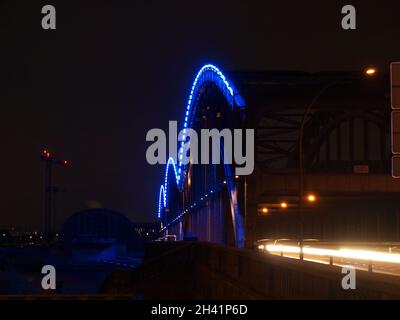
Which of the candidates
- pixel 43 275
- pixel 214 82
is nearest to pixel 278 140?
pixel 214 82

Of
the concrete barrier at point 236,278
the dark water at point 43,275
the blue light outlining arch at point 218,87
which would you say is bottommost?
the dark water at point 43,275

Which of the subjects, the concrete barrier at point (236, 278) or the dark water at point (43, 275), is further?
the dark water at point (43, 275)

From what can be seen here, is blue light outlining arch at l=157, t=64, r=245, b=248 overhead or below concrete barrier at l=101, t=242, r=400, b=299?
overhead

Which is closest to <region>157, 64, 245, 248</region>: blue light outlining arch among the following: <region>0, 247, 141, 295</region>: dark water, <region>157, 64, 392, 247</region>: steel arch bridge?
<region>157, 64, 392, 247</region>: steel arch bridge

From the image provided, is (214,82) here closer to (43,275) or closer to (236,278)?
(236,278)

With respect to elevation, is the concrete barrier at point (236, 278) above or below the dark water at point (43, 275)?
above

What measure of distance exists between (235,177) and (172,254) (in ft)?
35.2

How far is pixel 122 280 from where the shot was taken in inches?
2131

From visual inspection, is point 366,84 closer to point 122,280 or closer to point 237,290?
point 122,280

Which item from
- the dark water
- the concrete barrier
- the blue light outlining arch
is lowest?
the dark water

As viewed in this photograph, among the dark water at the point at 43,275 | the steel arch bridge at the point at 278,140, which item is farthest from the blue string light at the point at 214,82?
the dark water at the point at 43,275

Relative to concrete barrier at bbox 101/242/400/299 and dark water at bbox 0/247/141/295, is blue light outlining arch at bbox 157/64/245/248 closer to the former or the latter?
concrete barrier at bbox 101/242/400/299

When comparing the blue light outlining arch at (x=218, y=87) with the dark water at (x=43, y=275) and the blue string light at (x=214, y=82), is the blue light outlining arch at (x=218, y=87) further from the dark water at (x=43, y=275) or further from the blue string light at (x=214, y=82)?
the dark water at (x=43, y=275)
